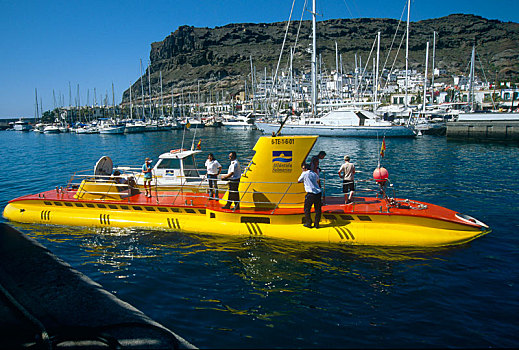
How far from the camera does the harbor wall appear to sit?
45812 millimetres

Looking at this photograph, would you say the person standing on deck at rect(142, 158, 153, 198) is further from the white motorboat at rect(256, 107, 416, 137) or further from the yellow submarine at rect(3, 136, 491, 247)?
the white motorboat at rect(256, 107, 416, 137)

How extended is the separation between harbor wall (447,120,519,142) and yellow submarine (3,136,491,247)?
138 ft

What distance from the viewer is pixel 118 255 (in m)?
12.5

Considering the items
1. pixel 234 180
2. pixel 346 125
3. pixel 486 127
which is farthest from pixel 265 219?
pixel 486 127

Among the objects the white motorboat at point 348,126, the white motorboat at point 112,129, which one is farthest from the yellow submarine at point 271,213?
the white motorboat at point 112,129

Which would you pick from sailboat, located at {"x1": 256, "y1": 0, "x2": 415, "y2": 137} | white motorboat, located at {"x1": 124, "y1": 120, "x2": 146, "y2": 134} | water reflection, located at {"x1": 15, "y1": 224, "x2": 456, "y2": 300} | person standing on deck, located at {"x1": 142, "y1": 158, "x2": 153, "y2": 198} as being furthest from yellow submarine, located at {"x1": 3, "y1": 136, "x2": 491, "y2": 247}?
white motorboat, located at {"x1": 124, "y1": 120, "x2": 146, "y2": 134}

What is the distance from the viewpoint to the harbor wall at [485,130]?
45812mm

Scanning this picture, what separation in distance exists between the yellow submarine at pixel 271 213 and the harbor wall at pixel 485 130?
4212 cm

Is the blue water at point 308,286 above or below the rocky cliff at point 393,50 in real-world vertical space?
below

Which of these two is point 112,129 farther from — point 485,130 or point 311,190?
point 311,190

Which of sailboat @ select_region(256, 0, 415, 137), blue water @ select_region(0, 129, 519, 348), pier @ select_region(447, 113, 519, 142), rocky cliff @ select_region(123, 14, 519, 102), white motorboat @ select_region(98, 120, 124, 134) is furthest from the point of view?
rocky cliff @ select_region(123, 14, 519, 102)

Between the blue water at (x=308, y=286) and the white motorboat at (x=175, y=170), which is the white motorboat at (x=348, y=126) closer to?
the blue water at (x=308, y=286)

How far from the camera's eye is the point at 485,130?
1887 inches

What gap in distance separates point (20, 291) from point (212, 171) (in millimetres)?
10351
